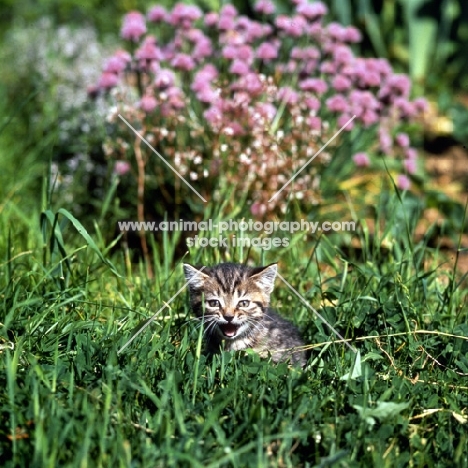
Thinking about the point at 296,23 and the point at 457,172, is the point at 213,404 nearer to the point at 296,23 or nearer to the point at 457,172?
the point at 296,23

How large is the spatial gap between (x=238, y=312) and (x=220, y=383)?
531 mm

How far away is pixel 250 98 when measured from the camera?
5.09 metres

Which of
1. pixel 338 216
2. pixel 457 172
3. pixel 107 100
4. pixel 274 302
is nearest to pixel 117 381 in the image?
pixel 274 302

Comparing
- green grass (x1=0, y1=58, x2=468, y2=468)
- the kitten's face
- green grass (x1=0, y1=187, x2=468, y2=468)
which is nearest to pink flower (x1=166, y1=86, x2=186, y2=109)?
green grass (x1=0, y1=58, x2=468, y2=468)

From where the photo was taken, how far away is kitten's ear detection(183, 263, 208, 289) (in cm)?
366

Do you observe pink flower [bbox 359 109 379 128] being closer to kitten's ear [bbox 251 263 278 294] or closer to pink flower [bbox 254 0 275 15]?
pink flower [bbox 254 0 275 15]

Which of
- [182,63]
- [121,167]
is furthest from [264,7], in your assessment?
[121,167]

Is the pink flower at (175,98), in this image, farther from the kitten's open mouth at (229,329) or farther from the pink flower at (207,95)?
the kitten's open mouth at (229,329)

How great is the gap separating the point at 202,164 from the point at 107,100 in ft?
4.36

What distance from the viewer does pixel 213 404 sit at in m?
2.97

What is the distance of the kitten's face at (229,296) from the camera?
365cm

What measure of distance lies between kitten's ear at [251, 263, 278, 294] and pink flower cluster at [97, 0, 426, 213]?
4.13 ft

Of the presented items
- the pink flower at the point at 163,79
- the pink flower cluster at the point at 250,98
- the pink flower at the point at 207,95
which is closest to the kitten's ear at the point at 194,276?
the pink flower cluster at the point at 250,98

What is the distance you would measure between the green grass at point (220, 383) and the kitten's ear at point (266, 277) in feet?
0.89
